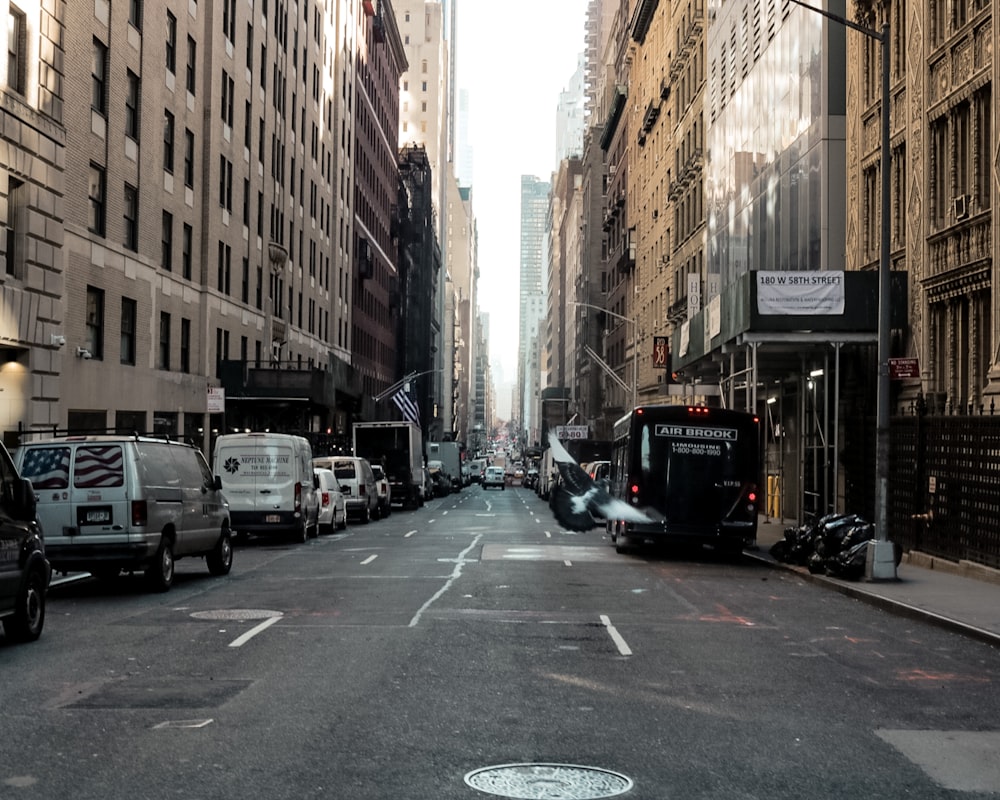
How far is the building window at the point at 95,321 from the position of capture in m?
31.1

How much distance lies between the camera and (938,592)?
17047 mm

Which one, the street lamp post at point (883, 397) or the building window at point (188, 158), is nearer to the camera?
the street lamp post at point (883, 397)

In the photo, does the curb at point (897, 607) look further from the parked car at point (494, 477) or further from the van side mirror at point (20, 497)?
the parked car at point (494, 477)

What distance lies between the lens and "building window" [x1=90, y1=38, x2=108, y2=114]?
31234 mm

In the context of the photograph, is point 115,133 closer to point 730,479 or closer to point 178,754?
point 730,479

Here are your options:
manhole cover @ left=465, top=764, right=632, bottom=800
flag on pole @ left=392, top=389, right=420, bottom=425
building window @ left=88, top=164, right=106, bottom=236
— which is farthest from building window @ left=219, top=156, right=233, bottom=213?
manhole cover @ left=465, top=764, right=632, bottom=800

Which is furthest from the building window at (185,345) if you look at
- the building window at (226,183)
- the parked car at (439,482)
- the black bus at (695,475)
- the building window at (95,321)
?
the parked car at (439,482)

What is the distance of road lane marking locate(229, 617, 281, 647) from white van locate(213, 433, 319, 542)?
13985 millimetres

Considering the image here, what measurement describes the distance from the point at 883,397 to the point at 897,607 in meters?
4.75

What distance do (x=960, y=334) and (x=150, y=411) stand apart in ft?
75.4

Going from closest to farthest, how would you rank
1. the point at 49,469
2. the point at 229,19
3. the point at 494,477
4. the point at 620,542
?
the point at 49,469 → the point at 620,542 → the point at 229,19 → the point at 494,477

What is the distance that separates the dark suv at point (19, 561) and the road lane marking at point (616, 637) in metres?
5.82

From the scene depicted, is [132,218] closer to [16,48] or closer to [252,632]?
[16,48]

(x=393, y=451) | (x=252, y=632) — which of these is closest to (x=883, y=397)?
(x=252, y=632)
